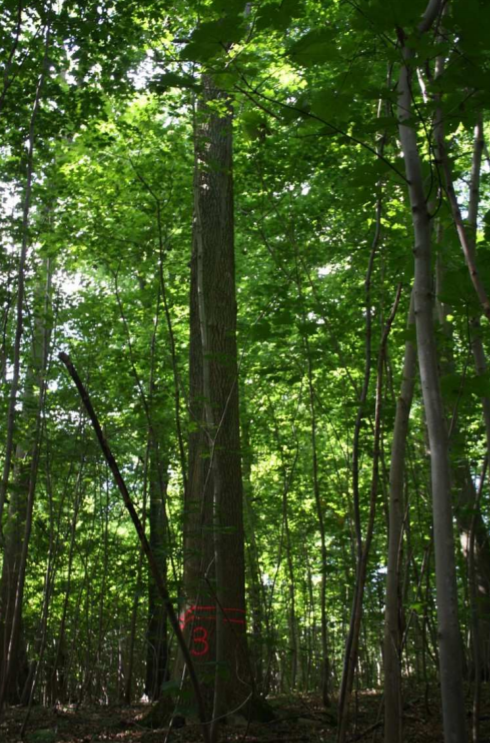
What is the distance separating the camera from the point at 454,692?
1.50 metres

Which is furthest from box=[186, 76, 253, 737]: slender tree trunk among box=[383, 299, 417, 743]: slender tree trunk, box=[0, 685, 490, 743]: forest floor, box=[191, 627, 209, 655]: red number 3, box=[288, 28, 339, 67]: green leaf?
box=[288, 28, 339, 67]: green leaf

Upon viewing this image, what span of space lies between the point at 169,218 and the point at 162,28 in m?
1.61

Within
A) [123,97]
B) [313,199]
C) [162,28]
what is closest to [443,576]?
[123,97]

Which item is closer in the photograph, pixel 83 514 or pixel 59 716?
pixel 59 716

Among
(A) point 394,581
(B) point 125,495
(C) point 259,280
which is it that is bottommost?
(A) point 394,581

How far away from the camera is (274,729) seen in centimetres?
499

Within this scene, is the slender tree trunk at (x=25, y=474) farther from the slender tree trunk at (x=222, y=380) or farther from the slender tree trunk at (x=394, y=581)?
the slender tree trunk at (x=394, y=581)

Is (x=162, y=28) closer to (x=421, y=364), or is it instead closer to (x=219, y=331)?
(x=219, y=331)

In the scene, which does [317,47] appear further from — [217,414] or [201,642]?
[201,642]

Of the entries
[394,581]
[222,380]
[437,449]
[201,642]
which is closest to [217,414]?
[222,380]

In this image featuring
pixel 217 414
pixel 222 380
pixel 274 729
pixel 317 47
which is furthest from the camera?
pixel 222 380

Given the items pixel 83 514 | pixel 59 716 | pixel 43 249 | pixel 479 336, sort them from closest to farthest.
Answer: pixel 479 336
pixel 43 249
pixel 59 716
pixel 83 514

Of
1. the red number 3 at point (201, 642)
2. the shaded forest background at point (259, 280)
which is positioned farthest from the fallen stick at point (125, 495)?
the red number 3 at point (201, 642)

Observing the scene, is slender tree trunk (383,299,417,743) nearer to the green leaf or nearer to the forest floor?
the green leaf
